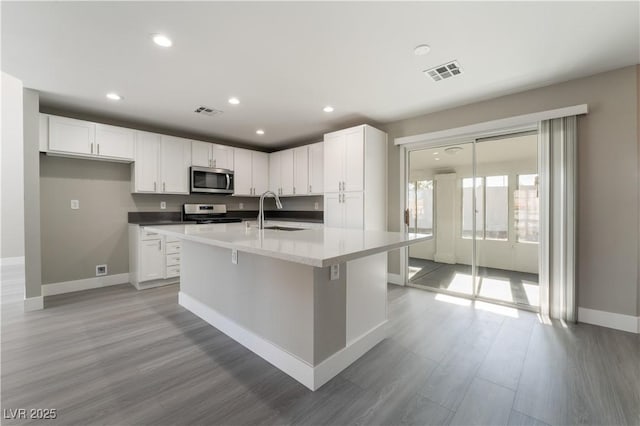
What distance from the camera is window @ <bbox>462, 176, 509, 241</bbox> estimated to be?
4.05 metres

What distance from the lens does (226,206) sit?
5.36m

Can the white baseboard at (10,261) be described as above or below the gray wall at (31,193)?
below

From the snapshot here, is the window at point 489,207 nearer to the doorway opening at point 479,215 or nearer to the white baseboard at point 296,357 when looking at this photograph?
the doorway opening at point 479,215

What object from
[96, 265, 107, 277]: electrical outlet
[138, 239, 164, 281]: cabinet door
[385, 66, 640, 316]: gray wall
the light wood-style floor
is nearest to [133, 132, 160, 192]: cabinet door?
[138, 239, 164, 281]: cabinet door

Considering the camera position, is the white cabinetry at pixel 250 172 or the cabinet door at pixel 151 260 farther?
the white cabinetry at pixel 250 172

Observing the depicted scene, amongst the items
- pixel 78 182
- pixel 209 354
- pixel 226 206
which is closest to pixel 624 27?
pixel 209 354

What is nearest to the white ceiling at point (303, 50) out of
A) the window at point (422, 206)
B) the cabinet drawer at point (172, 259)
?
the window at point (422, 206)

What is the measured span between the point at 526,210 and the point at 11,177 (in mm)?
9318

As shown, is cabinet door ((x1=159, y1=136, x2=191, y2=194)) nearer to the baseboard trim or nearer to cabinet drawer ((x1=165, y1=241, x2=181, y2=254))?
cabinet drawer ((x1=165, y1=241, x2=181, y2=254))

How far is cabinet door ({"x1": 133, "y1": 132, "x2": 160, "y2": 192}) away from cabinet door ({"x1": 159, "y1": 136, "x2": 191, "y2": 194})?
0.08 meters

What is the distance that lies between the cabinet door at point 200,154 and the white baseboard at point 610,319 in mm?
5387

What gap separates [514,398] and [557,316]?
70.5 inches

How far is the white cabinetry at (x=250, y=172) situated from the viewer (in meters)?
5.16

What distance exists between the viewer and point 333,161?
164 inches
